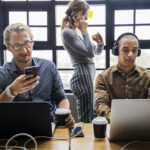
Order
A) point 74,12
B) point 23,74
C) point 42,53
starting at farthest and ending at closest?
point 42,53, point 74,12, point 23,74

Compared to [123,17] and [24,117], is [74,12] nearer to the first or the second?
[123,17]

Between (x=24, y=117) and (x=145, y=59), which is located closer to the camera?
(x=24, y=117)

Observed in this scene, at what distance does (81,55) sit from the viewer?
2074mm

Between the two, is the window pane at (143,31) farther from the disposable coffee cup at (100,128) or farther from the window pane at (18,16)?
the disposable coffee cup at (100,128)

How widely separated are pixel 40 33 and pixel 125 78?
163 centimetres

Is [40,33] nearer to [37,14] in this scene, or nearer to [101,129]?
[37,14]

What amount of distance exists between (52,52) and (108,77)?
54.8 inches

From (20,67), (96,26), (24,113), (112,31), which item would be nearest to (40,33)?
(96,26)

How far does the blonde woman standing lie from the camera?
2035 millimetres

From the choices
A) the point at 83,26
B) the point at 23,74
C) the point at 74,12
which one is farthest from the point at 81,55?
the point at 23,74

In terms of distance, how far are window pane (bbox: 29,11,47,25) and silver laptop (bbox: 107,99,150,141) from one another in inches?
89.4

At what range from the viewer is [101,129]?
104cm

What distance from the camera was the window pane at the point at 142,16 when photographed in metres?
2.86

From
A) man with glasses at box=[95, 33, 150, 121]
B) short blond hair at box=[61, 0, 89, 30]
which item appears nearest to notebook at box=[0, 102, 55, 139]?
man with glasses at box=[95, 33, 150, 121]
